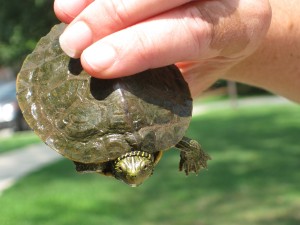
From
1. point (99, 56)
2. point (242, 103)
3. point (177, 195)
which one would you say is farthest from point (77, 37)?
point (242, 103)

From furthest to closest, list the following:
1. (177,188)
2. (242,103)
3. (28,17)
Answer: (242,103), (28,17), (177,188)

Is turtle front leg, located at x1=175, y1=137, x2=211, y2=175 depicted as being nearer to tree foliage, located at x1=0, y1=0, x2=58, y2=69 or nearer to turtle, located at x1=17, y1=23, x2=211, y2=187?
turtle, located at x1=17, y1=23, x2=211, y2=187

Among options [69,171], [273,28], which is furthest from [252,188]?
[273,28]

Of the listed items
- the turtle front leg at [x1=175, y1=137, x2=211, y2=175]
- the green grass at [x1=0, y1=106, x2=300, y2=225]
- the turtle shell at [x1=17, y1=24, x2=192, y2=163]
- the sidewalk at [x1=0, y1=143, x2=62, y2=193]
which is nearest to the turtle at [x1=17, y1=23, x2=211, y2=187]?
the turtle shell at [x1=17, y1=24, x2=192, y2=163]

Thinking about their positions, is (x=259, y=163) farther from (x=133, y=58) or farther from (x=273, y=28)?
(x=133, y=58)

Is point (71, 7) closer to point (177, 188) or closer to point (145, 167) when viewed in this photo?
point (145, 167)
